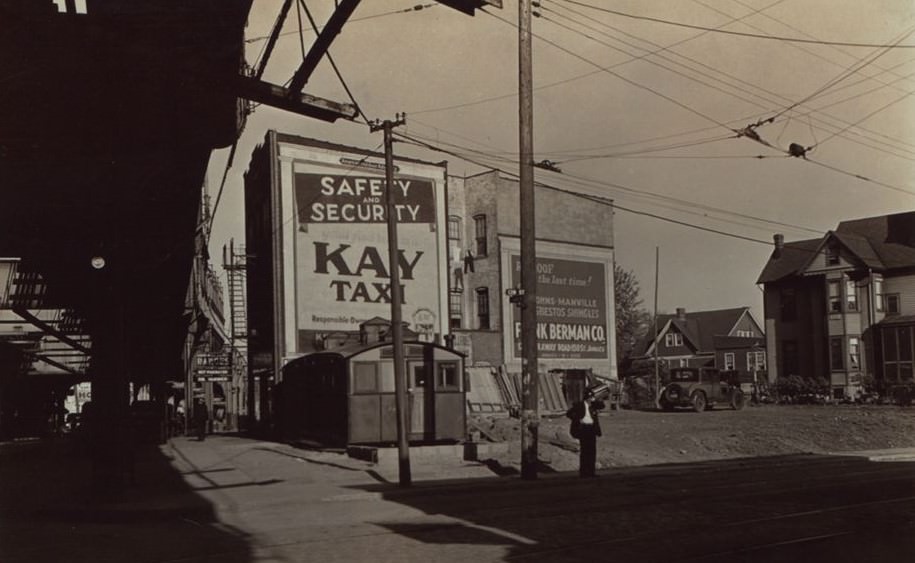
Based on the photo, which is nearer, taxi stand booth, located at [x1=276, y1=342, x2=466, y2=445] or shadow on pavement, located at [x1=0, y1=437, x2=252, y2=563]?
shadow on pavement, located at [x1=0, y1=437, x2=252, y2=563]

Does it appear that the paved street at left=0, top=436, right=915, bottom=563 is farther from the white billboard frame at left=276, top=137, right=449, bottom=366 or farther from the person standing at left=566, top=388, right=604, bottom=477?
the white billboard frame at left=276, top=137, right=449, bottom=366

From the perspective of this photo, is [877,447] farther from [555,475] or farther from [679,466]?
[555,475]

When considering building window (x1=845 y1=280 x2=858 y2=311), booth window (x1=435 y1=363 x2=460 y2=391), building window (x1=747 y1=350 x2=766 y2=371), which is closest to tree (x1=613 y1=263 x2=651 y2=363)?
building window (x1=747 y1=350 x2=766 y2=371)

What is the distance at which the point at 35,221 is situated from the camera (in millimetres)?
14992

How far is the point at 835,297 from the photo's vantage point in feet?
180

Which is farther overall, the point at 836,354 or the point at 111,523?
the point at 836,354

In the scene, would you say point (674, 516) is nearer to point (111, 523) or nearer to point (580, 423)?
point (580, 423)

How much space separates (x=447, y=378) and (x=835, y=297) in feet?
116

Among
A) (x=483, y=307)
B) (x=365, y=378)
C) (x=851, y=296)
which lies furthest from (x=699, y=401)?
(x=365, y=378)

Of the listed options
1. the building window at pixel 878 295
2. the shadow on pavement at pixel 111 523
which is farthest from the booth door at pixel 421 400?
the building window at pixel 878 295

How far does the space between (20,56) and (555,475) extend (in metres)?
14.4

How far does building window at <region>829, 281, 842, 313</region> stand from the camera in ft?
179

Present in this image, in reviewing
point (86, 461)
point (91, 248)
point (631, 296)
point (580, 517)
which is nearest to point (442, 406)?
point (86, 461)

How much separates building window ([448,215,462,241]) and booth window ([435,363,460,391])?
23258mm
